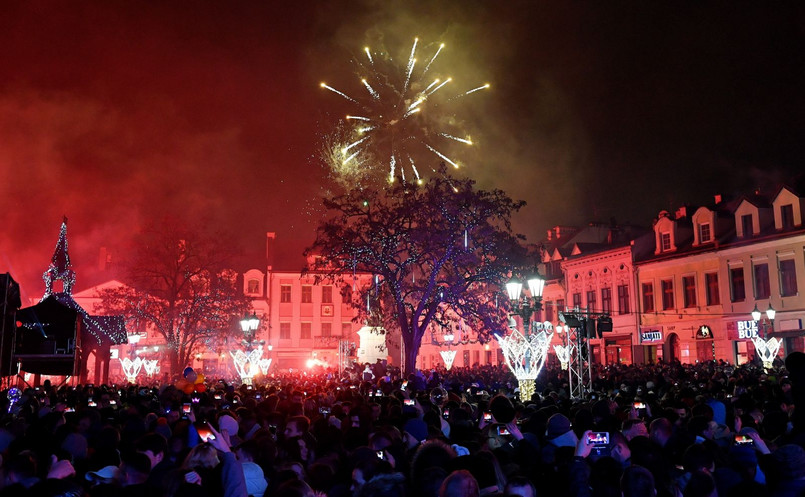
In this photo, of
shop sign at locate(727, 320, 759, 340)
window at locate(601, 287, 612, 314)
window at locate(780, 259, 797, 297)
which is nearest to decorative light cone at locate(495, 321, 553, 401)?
shop sign at locate(727, 320, 759, 340)

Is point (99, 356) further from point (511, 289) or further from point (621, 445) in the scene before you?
point (621, 445)

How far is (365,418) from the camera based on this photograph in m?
10.3

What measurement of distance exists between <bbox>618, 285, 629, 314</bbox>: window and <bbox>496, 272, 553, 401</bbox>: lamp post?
96.1 feet

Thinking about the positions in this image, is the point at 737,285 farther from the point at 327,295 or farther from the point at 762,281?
the point at 327,295

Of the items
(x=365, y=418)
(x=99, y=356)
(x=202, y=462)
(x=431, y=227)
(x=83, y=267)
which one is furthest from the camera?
(x=83, y=267)

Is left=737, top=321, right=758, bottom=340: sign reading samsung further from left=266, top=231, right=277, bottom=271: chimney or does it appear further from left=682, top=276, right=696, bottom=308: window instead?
left=266, top=231, right=277, bottom=271: chimney

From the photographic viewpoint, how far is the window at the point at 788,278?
132 ft

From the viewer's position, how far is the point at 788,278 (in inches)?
1599

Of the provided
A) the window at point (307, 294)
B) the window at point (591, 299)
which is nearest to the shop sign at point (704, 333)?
the window at point (591, 299)

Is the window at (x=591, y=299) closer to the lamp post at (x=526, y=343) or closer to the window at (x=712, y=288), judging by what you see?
the window at (x=712, y=288)

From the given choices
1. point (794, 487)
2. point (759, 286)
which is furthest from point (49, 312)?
point (759, 286)

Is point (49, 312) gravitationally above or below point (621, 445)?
above

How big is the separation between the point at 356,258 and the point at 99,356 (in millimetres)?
14028

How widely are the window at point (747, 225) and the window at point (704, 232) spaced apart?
2.91m
